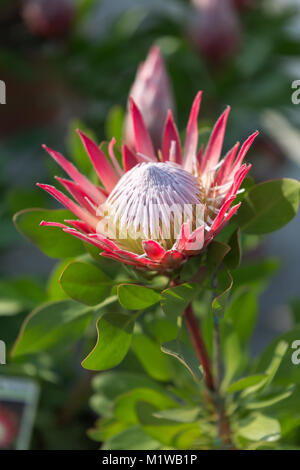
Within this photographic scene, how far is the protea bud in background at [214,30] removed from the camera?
1.36 m

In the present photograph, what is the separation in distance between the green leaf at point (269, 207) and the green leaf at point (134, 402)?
286 mm

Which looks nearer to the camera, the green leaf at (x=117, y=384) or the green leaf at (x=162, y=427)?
the green leaf at (x=162, y=427)

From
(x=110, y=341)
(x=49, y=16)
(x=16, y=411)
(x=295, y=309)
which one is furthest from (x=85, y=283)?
(x=49, y=16)

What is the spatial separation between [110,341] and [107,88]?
1.14m

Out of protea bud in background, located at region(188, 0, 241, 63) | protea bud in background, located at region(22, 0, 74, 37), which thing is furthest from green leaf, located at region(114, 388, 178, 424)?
protea bud in background, located at region(22, 0, 74, 37)

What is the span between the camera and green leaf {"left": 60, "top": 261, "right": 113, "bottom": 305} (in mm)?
603

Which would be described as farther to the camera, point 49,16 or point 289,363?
point 49,16

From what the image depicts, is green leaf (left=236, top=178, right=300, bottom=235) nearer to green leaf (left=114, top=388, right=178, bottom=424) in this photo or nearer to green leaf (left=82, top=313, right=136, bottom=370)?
green leaf (left=82, top=313, right=136, bottom=370)

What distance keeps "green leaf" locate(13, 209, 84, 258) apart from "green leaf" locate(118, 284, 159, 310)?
0.15m

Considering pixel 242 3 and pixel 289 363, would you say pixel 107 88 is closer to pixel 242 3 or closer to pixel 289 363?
pixel 242 3

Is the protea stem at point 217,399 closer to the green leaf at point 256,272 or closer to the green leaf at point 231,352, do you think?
the green leaf at point 231,352

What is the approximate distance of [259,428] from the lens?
673mm

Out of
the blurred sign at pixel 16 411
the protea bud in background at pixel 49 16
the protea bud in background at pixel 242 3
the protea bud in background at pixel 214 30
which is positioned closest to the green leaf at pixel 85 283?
the blurred sign at pixel 16 411

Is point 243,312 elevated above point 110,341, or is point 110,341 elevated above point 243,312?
point 243,312
